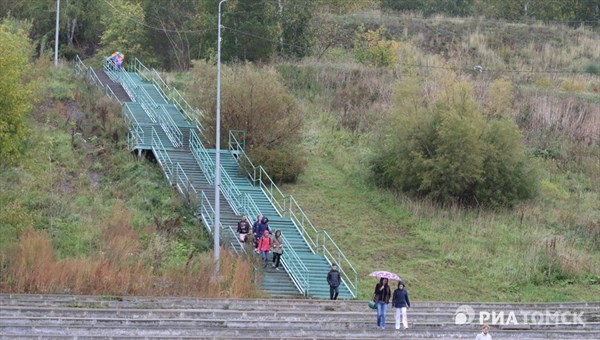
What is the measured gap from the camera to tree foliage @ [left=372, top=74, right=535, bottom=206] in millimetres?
42000

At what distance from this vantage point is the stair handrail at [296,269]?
3281cm

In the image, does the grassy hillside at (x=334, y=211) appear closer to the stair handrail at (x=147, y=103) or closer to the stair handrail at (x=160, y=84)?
the stair handrail at (x=160, y=84)

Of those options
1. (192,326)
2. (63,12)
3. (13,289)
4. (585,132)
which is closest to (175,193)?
(13,289)

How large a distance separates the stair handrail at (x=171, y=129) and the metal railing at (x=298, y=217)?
2347 millimetres

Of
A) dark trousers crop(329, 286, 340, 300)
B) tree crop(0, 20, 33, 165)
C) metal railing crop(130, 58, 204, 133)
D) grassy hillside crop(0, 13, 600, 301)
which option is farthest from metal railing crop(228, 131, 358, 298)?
tree crop(0, 20, 33, 165)

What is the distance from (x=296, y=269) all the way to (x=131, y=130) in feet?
47.0

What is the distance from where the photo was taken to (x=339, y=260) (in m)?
35.1

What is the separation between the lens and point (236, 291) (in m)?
31.0

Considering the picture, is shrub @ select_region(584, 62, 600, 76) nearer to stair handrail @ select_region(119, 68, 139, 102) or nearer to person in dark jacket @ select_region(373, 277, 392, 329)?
stair handrail @ select_region(119, 68, 139, 102)

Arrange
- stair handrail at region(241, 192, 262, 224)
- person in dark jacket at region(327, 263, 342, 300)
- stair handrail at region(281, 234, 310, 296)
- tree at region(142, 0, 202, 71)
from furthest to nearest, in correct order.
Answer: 1. tree at region(142, 0, 202, 71)
2. stair handrail at region(241, 192, 262, 224)
3. stair handrail at region(281, 234, 310, 296)
4. person in dark jacket at region(327, 263, 342, 300)

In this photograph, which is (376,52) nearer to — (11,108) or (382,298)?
(11,108)

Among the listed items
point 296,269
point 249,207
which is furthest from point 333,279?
point 249,207

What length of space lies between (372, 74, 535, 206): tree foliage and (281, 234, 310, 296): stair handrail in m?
8.91

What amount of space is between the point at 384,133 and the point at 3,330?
84.4ft
